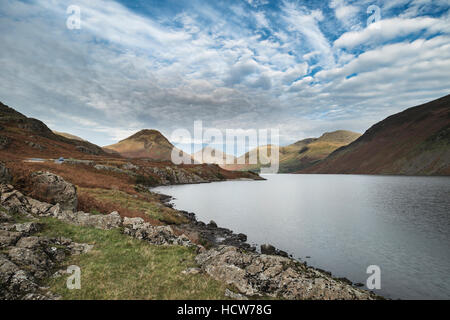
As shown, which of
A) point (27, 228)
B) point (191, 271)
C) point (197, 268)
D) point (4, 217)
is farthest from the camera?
point (4, 217)

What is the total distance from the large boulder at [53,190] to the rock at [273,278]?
16.0m

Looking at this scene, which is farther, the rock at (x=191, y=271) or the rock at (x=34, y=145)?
the rock at (x=34, y=145)

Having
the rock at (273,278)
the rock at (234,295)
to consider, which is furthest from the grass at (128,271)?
the rock at (273,278)

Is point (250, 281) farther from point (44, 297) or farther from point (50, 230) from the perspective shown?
point (50, 230)

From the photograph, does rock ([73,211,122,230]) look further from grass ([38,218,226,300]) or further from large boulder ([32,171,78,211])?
large boulder ([32,171,78,211])

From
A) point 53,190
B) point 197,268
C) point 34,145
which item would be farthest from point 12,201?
point 34,145

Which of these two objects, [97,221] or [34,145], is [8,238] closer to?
[97,221]

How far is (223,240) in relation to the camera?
28969 mm

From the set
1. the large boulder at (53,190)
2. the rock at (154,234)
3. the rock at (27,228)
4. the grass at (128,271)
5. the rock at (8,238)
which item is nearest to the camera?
the grass at (128,271)

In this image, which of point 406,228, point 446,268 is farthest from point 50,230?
point 406,228

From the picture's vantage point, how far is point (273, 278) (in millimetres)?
11930

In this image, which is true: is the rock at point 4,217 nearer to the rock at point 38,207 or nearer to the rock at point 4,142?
the rock at point 38,207

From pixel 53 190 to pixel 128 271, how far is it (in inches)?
594

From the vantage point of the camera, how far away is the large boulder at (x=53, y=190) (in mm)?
20406
